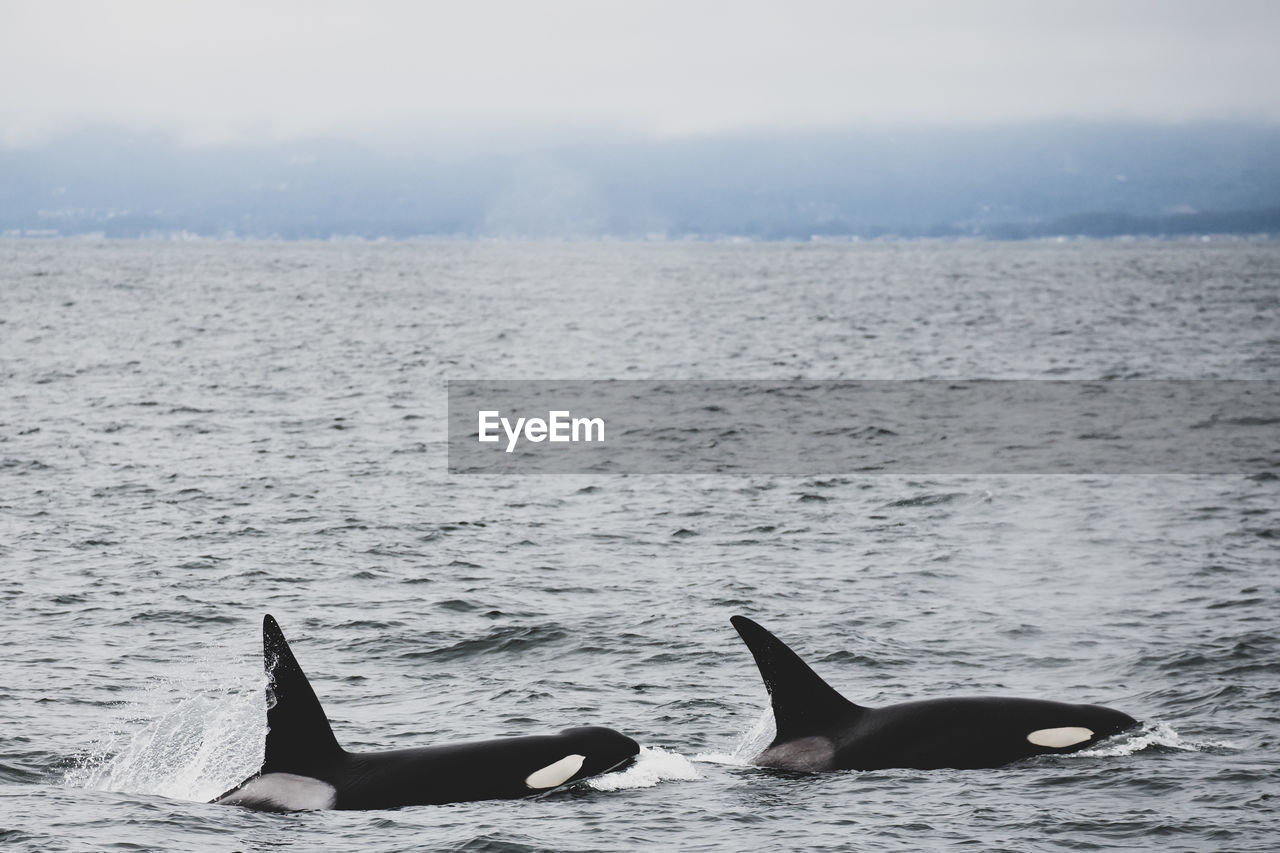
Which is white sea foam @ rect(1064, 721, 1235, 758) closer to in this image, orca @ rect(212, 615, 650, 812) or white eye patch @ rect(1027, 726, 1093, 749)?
white eye patch @ rect(1027, 726, 1093, 749)

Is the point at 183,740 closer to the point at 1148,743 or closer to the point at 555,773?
the point at 555,773

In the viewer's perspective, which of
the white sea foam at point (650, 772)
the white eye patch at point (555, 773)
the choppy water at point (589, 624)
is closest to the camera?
the choppy water at point (589, 624)

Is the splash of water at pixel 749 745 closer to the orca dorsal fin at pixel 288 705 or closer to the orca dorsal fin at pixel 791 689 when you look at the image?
the orca dorsal fin at pixel 791 689

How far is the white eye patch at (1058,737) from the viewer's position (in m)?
14.6

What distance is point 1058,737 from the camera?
1465 cm

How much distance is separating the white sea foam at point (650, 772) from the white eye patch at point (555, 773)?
248mm

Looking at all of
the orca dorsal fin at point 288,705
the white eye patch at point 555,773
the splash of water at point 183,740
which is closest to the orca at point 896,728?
the white eye patch at point 555,773

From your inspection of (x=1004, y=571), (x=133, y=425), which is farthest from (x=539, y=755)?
(x=133, y=425)

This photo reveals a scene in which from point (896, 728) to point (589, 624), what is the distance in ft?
24.1

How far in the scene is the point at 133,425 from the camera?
139 ft

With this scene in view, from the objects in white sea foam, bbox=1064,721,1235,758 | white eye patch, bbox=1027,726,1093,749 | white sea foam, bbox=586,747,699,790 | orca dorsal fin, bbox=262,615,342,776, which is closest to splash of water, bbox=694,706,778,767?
white sea foam, bbox=586,747,699,790

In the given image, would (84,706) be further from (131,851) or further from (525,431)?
(525,431)

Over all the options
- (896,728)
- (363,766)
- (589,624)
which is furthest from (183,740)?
(896,728)

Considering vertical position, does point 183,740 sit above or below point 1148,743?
below
